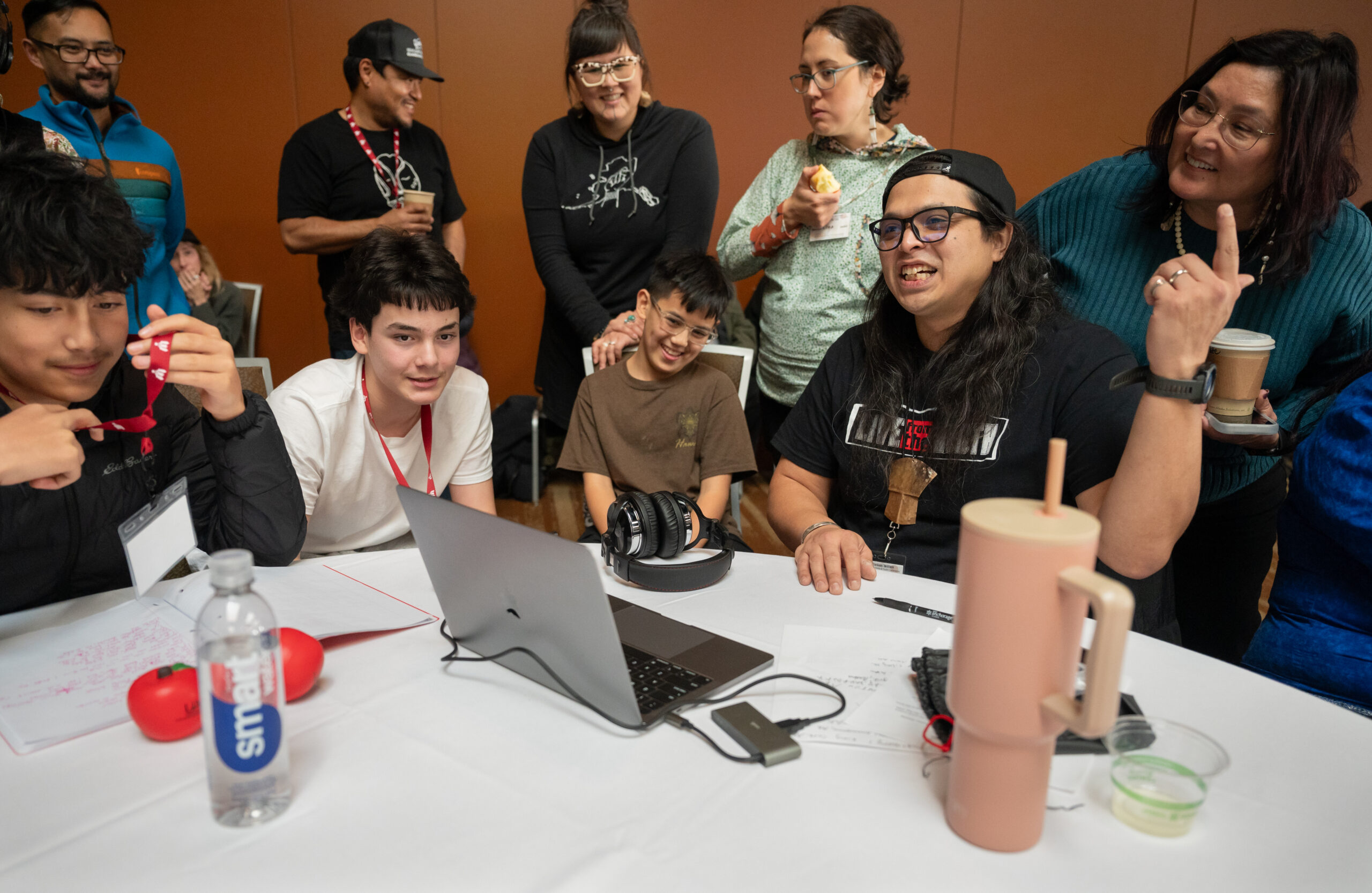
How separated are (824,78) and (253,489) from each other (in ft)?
5.88

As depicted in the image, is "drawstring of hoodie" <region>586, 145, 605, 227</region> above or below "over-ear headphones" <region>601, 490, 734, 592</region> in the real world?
above

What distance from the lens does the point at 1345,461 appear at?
1349 millimetres

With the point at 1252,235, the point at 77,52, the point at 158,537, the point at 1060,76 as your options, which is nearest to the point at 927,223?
the point at 1252,235

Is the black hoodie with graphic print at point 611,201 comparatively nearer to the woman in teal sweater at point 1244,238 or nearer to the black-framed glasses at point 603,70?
the black-framed glasses at point 603,70

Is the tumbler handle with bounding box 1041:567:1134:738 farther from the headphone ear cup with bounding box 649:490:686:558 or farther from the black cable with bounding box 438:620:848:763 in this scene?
the headphone ear cup with bounding box 649:490:686:558

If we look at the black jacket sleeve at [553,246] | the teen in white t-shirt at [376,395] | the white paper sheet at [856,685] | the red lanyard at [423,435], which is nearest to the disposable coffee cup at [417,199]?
the black jacket sleeve at [553,246]

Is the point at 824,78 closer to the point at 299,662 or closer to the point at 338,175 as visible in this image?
the point at 338,175

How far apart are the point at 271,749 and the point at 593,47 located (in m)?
2.27

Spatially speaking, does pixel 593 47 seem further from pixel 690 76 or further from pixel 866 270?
pixel 690 76

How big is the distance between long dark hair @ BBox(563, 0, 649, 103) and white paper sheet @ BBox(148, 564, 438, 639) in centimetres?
180

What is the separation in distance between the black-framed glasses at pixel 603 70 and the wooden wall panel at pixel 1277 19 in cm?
384

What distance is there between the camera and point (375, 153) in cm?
304

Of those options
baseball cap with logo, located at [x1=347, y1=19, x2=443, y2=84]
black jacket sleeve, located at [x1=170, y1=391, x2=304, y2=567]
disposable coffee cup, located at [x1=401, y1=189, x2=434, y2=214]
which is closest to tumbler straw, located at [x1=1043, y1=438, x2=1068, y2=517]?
black jacket sleeve, located at [x1=170, y1=391, x2=304, y2=567]

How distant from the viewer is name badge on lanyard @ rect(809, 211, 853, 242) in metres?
2.46
